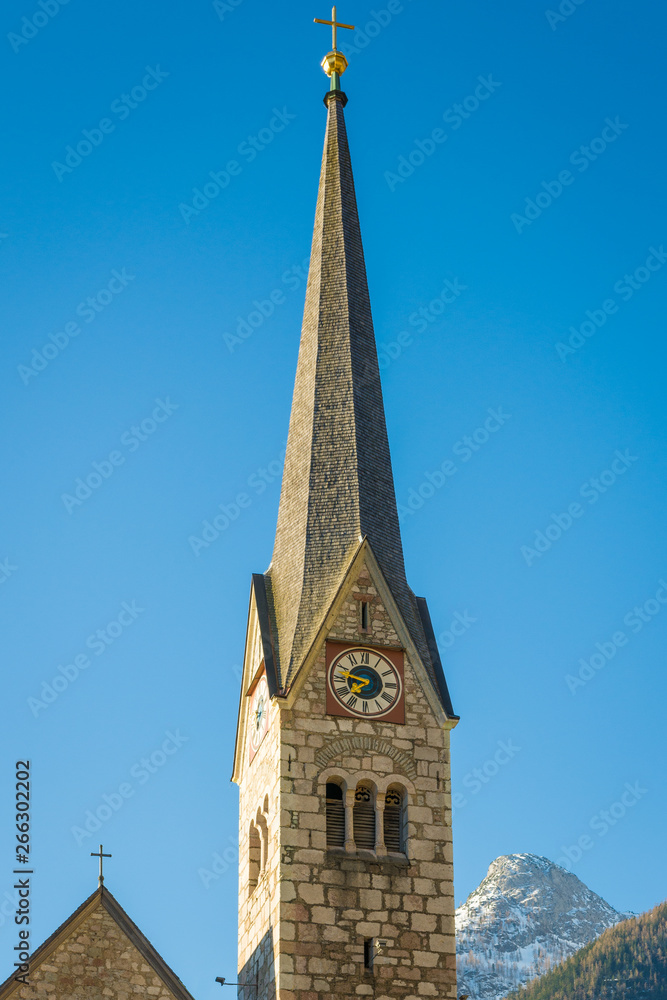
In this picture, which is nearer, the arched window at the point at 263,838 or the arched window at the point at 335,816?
the arched window at the point at 335,816

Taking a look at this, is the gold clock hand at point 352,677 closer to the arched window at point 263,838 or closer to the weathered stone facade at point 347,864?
the weathered stone facade at point 347,864

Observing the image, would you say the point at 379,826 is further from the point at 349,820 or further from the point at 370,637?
the point at 370,637

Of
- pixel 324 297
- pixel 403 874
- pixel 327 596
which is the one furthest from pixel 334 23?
pixel 403 874

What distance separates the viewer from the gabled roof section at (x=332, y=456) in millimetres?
33594

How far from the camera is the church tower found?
29531 mm

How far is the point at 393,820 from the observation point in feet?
102

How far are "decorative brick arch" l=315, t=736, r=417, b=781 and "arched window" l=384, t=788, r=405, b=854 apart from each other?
50 centimetres

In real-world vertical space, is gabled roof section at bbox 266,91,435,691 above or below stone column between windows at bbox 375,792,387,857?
above

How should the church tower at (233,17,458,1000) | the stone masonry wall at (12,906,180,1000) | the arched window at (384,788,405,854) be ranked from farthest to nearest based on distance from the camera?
the arched window at (384,788,405,854), the church tower at (233,17,458,1000), the stone masonry wall at (12,906,180,1000)

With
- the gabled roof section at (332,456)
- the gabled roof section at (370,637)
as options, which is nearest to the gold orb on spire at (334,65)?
the gabled roof section at (332,456)

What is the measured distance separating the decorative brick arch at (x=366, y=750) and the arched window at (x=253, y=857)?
2.89m

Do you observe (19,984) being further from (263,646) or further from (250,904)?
(263,646)

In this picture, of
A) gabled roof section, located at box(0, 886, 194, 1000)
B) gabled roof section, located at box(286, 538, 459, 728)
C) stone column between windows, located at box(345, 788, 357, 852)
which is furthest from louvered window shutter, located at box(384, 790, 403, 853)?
gabled roof section, located at box(0, 886, 194, 1000)

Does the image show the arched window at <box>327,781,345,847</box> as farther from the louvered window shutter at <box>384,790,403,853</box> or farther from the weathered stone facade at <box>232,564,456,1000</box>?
the louvered window shutter at <box>384,790,403,853</box>
